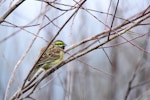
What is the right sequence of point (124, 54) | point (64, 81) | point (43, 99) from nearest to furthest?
point (64, 81)
point (43, 99)
point (124, 54)

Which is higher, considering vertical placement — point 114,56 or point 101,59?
point 101,59

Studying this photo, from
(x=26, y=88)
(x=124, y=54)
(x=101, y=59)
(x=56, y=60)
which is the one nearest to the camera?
(x=26, y=88)

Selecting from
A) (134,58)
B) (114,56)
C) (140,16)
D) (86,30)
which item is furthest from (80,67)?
(140,16)

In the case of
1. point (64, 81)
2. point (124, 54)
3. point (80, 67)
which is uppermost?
point (124, 54)

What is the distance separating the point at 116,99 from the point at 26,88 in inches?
110

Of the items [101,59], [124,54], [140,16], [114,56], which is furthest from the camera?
[101,59]

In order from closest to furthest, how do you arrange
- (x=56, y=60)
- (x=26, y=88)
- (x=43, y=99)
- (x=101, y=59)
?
1. (x=26, y=88)
2. (x=56, y=60)
3. (x=43, y=99)
4. (x=101, y=59)

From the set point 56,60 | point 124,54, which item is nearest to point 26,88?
point 56,60

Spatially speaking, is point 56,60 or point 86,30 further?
point 86,30

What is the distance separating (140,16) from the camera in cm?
205

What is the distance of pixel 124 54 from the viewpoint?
17.4 ft

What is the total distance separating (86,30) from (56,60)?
78 centimetres

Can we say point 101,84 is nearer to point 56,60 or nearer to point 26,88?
point 56,60

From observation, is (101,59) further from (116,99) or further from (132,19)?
(132,19)
